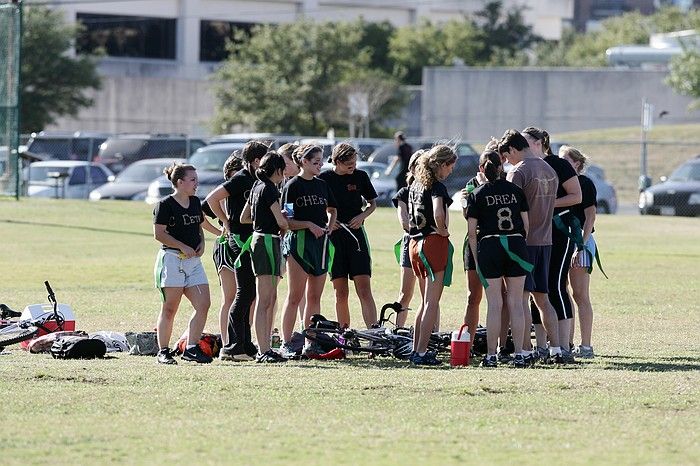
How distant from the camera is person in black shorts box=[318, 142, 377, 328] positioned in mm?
12648

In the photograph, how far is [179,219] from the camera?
446 inches

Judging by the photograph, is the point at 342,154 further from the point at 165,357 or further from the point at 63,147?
the point at 63,147

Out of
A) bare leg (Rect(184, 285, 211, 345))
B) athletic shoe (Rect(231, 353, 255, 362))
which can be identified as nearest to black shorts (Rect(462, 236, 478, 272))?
athletic shoe (Rect(231, 353, 255, 362))

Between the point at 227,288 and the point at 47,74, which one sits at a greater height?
the point at 47,74

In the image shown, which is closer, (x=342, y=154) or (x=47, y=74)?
(x=342, y=154)

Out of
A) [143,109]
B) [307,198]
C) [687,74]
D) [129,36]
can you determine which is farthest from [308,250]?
[129,36]

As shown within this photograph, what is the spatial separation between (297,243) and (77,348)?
79.8 inches

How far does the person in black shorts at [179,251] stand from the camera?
11297 mm

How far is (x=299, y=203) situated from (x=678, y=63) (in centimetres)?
4666

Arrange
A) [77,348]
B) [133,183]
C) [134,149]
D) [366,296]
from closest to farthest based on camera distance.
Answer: [77,348]
[366,296]
[133,183]
[134,149]

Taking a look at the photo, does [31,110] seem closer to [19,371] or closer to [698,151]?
[698,151]

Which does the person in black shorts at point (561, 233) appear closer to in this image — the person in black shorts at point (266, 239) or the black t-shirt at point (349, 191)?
the black t-shirt at point (349, 191)

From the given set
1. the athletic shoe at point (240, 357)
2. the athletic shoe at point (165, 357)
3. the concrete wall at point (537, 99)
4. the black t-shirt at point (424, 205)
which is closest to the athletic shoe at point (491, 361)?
the black t-shirt at point (424, 205)

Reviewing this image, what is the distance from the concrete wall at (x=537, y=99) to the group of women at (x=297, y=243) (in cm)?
4980
